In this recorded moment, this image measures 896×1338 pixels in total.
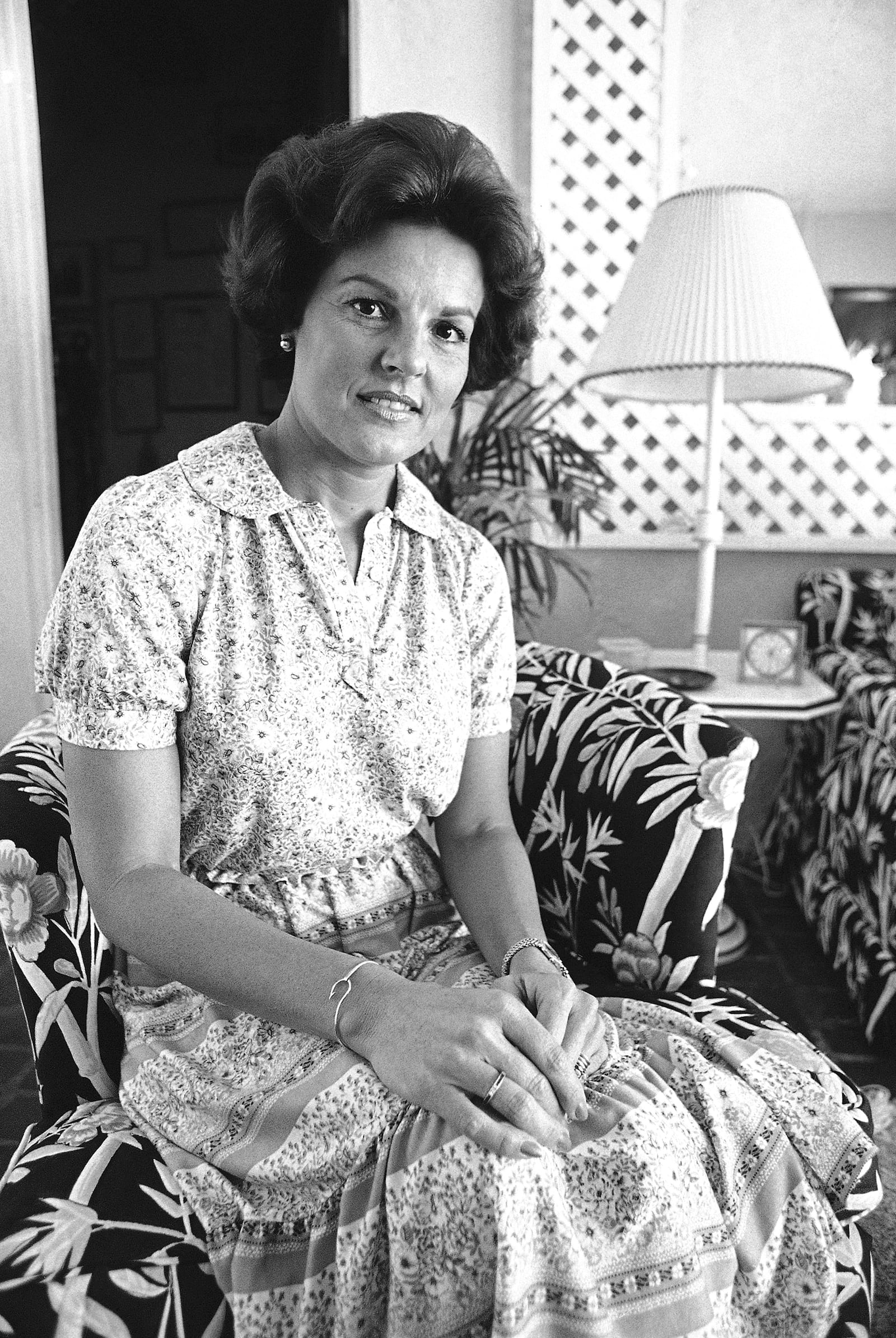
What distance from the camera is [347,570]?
3.23 ft

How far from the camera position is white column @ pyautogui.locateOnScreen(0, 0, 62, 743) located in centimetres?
212

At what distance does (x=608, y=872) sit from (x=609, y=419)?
5.71 ft

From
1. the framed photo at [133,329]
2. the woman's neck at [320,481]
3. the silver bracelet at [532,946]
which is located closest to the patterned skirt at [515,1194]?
the silver bracelet at [532,946]

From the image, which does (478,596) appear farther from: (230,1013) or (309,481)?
(230,1013)

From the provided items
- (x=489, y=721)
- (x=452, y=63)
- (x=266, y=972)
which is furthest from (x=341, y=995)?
(x=452, y=63)

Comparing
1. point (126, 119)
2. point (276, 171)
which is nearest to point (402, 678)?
point (276, 171)

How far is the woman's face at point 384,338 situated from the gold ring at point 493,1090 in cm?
57

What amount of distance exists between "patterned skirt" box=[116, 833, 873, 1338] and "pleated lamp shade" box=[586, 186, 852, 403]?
1.27m

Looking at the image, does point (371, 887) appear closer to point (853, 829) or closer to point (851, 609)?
point (853, 829)

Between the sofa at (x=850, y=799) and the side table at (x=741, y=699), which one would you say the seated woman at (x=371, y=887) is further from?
the sofa at (x=850, y=799)

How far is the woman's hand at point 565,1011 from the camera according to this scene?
2.58ft

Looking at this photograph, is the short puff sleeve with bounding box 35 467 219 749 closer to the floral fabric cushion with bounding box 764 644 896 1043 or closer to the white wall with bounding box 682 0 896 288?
the floral fabric cushion with bounding box 764 644 896 1043

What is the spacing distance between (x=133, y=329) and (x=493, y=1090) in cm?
222

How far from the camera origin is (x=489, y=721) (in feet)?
3.61
